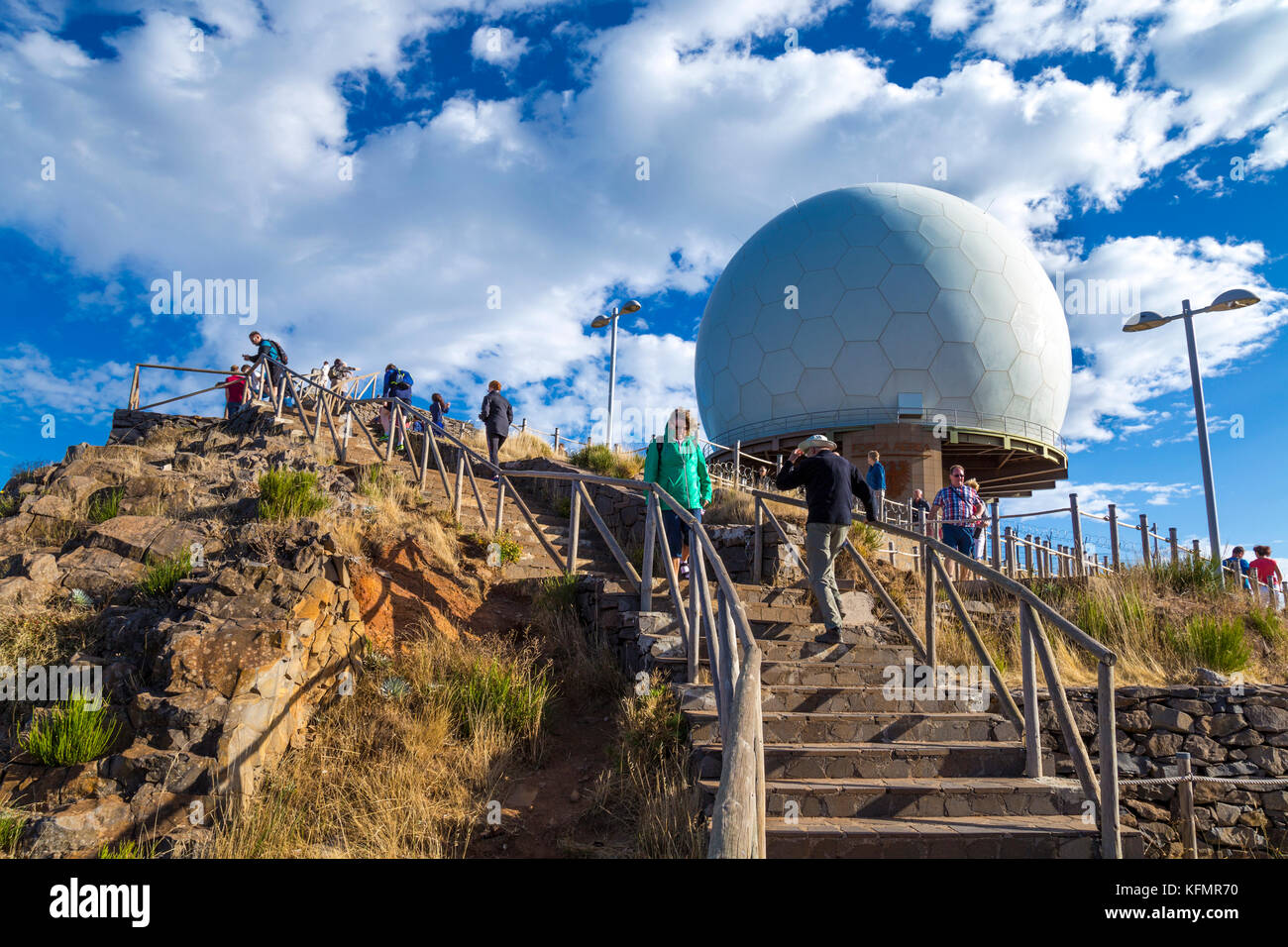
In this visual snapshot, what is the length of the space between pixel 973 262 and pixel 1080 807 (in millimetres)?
17546

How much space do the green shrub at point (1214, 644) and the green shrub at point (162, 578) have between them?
910 cm

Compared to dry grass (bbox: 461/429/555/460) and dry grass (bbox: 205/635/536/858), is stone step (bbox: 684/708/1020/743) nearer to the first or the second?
dry grass (bbox: 205/635/536/858)

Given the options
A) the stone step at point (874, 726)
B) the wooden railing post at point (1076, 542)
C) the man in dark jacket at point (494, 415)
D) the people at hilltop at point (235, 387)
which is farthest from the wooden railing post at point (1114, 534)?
the people at hilltop at point (235, 387)

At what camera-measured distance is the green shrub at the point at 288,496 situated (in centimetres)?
784

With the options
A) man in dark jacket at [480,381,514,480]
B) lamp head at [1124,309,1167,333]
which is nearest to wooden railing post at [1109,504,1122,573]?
lamp head at [1124,309,1167,333]

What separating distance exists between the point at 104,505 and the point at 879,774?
8411 mm

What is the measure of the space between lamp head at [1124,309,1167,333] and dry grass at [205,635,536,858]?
10246mm

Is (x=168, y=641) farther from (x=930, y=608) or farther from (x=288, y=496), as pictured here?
(x=930, y=608)

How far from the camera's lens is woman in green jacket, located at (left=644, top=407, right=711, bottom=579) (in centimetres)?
720
